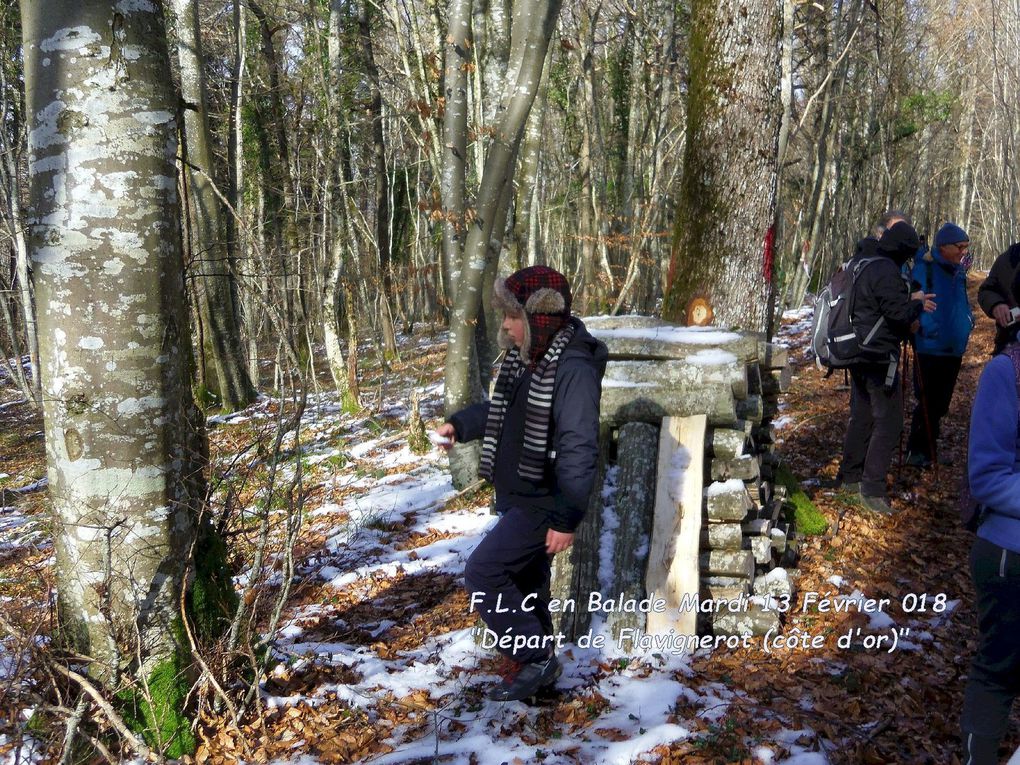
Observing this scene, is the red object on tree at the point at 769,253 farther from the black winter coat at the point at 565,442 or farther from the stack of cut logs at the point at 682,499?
the black winter coat at the point at 565,442

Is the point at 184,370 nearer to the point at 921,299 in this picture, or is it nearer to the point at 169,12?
the point at 921,299

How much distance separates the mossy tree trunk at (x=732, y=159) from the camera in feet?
18.7

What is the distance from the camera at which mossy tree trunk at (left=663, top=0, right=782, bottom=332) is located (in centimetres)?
571

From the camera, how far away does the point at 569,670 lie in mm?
4020

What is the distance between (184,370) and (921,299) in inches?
217

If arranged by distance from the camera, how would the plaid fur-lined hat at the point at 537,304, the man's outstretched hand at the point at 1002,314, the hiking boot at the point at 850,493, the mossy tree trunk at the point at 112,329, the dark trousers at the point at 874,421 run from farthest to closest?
the hiking boot at the point at 850,493 < the man's outstretched hand at the point at 1002,314 < the dark trousers at the point at 874,421 < the plaid fur-lined hat at the point at 537,304 < the mossy tree trunk at the point at 112,329

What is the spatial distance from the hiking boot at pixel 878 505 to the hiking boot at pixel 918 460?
1.25 metres

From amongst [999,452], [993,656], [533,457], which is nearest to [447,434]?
[533,457]

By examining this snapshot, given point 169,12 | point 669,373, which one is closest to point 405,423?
point 669,373

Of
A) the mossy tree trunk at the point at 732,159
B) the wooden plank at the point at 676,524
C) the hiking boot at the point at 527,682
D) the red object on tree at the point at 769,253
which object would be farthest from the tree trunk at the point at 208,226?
the hiking boot at the point at 527,682

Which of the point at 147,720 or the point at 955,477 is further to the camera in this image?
the point at 955,477

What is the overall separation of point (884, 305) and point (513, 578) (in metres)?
3.90

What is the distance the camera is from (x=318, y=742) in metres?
3.34

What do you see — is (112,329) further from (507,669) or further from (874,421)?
(874,421)
